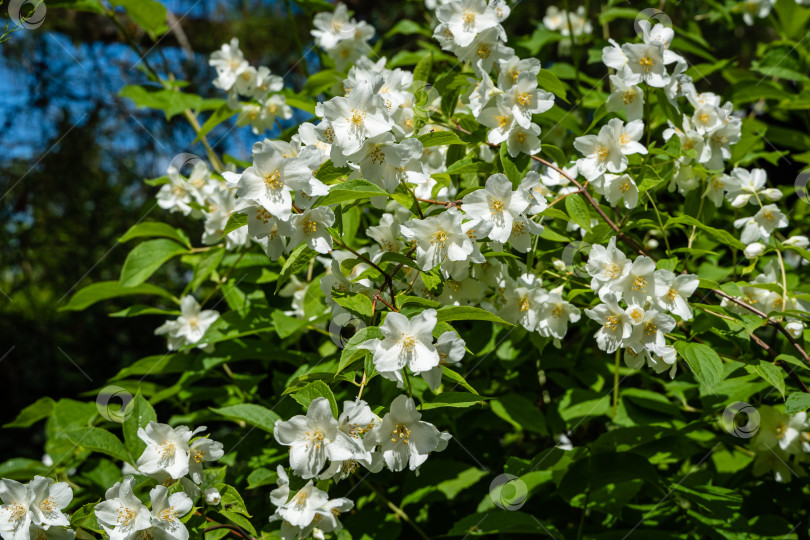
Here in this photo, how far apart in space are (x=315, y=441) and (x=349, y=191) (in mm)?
493

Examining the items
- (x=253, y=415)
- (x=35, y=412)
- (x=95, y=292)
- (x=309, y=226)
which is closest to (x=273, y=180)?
(x=309, y=226)

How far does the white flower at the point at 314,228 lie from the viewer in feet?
4.56

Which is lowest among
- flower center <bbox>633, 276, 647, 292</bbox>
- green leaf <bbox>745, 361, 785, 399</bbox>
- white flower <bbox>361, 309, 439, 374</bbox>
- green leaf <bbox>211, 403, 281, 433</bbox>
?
green leaf <bbox>745, 361, 785, 399</bbox>

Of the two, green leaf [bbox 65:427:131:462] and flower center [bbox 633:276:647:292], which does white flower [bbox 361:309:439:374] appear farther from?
green leaf [bbox 65:427:131:462]

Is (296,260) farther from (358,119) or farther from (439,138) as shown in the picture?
(439,138)

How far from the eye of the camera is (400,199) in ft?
4.97

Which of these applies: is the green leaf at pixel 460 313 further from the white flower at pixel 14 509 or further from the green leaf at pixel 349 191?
the white flower at pixel 14 509

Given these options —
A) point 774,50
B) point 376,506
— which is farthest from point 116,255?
point 774,50

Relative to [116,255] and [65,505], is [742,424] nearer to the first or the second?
[65,505]

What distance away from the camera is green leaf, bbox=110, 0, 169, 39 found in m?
2.42

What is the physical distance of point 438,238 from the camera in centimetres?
145

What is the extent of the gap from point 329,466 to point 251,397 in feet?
2.74

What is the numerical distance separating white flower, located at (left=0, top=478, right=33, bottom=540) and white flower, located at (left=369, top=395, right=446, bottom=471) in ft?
2.59

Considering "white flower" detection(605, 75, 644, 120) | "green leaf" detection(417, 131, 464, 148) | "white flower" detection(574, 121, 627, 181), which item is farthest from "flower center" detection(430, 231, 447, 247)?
"white flower" detection(605, 75, 644, 120)
